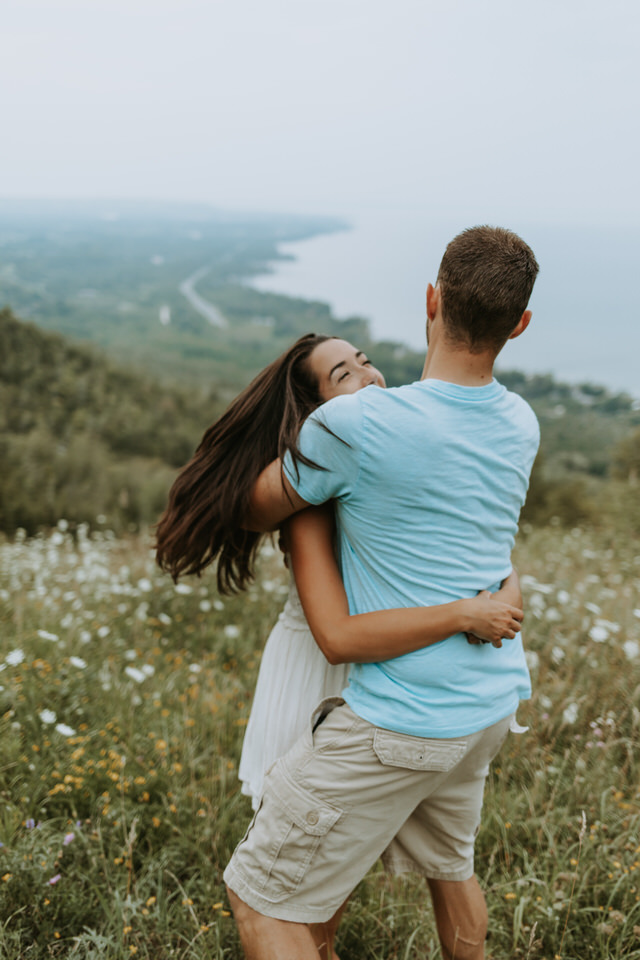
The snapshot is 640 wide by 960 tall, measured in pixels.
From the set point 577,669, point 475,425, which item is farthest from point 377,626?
point 577,669

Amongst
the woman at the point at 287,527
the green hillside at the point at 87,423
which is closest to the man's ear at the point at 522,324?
the woman at the point at 287,527

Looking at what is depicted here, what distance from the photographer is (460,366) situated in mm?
1639

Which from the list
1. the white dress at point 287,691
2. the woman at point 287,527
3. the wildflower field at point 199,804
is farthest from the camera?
the wildflower field at point 199,804

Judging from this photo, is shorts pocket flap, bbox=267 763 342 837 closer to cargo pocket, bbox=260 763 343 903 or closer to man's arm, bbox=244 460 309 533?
cargo pocket, bbox=260 763 343 903

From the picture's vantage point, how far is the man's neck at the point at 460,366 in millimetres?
1639

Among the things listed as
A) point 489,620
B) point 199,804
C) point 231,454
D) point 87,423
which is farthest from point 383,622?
point 87,423

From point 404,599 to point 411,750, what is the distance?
0.33 m

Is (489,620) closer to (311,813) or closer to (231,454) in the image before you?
(311,813)

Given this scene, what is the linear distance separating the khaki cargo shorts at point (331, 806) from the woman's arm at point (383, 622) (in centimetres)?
16

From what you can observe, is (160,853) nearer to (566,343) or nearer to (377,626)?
(377,626)

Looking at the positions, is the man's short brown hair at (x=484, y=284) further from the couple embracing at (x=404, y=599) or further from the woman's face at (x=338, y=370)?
the woman's face at (x=338, y=370)

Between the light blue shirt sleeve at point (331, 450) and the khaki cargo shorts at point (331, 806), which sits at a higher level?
the light blue shirt sleeve at point (331, 450)

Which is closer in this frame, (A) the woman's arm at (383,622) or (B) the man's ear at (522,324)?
(A) the woman's arm at (383,622)

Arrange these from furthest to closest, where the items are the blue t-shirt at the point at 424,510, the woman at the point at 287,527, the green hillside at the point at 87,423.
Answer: the green hillside at the point at 87,423
the woman at the point at 287,527
the blue t-shirt at the point at 424,510
